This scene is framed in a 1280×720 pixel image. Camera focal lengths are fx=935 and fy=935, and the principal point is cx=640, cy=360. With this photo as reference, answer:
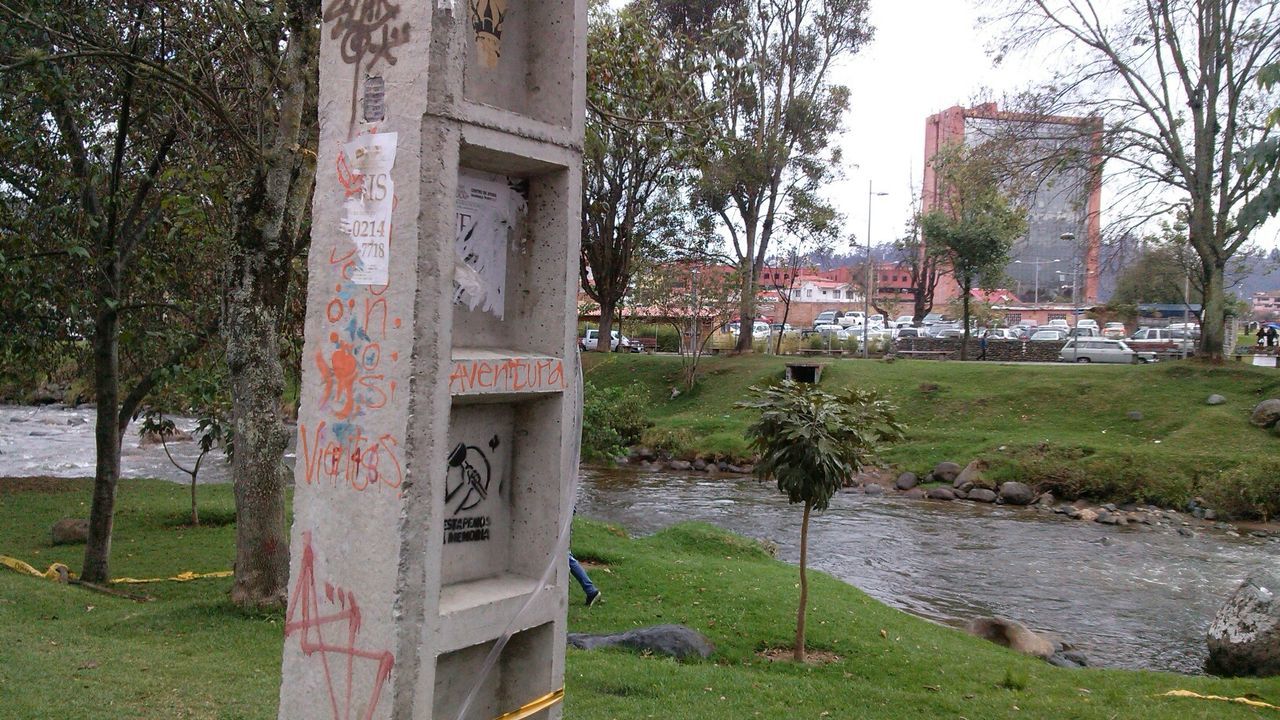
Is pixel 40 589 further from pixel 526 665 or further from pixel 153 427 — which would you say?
pixel 526 665

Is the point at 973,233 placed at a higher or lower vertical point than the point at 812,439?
higher

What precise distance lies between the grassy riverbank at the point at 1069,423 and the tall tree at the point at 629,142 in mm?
6380

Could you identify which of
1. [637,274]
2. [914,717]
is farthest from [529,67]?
[637,274]

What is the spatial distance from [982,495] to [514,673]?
21.6 meters

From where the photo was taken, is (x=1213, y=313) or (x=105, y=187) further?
(x=1213, y=313)

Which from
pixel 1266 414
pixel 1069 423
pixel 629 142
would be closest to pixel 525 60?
pixel 629 142

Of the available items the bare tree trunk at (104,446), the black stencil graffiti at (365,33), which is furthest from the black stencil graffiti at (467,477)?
the bare tree trunk at (104,446)

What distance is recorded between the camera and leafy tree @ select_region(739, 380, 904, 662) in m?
9.98

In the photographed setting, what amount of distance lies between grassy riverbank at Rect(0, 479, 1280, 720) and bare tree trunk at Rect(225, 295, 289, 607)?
43cm

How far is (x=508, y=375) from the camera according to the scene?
157 inches

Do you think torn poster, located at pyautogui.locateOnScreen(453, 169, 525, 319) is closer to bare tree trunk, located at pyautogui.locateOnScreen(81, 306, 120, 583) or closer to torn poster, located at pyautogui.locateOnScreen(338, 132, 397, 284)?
torn poster, located at pyautogui.locateOnScreen(338, 132, 397, 284)

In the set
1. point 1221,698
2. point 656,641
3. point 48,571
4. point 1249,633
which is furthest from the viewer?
point 48,571

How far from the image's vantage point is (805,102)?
35.8 m

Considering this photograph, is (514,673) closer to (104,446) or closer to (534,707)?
(534,707)
